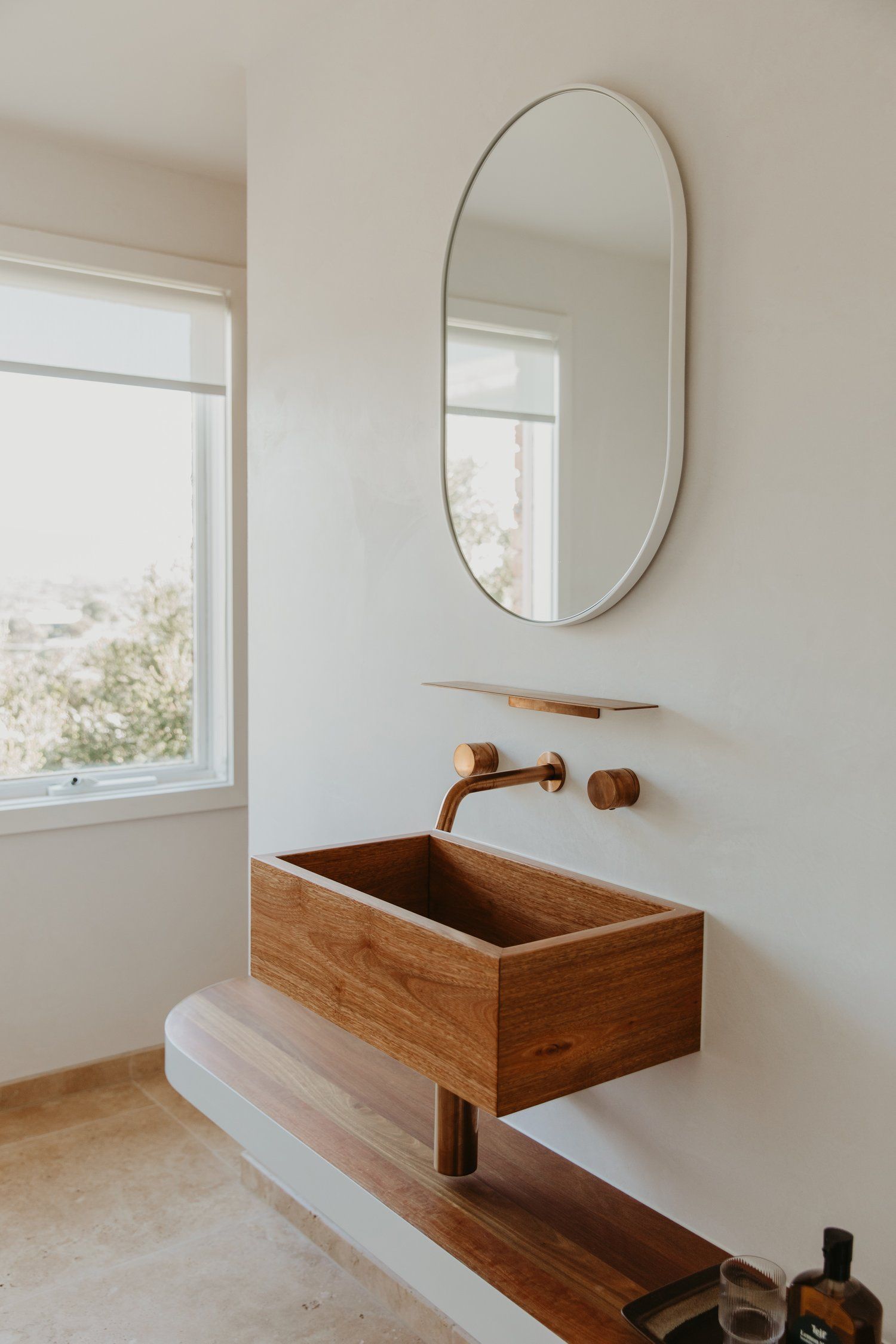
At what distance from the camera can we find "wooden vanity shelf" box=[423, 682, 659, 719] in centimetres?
137

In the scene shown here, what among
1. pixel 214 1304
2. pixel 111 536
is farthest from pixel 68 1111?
pixel 111 536

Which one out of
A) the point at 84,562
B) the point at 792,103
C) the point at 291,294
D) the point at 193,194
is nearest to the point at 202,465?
the point at 84,562

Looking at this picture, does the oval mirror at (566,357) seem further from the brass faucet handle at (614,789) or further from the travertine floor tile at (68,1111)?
the travertine floor tile at (68,1111)

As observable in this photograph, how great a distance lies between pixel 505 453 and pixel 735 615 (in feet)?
1.65

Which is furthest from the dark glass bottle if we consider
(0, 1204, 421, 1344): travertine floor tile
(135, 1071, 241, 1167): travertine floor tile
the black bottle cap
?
(135, 1071, 241, 1167): travertine floor tile

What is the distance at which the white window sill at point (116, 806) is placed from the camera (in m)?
2.69

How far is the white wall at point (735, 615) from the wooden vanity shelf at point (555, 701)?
2 cm

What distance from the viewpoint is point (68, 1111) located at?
270 centimetres

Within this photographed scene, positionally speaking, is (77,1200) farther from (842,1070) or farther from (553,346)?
(553,346)

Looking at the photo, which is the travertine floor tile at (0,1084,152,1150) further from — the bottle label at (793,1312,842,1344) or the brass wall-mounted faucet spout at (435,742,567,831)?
the bottle label at (793,1312,842,1344)

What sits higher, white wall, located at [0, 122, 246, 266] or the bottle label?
white wall, located at [0, 122, 246, 266]

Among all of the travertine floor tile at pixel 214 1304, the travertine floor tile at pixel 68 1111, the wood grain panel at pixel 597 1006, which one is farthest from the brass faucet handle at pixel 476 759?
the travertine floor tile at pixel 68 1111

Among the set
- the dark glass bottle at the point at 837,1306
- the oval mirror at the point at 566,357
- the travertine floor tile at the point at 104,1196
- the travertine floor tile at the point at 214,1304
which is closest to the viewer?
the dark glass bottle at the point at 837,1306

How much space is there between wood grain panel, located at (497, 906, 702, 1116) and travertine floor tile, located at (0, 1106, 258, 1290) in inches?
55.7
